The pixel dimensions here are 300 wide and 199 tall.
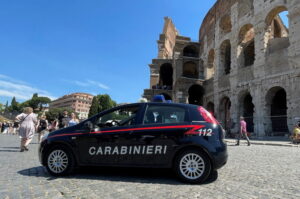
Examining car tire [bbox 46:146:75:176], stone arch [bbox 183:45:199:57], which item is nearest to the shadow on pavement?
car tire [bbox 46:146:75:176]

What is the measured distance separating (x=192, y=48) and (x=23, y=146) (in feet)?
103

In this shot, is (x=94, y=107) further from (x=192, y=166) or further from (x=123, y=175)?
(x=192, y=166)

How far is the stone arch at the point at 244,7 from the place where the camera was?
19.9 meters

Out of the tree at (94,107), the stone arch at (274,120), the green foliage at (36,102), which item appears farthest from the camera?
the green foliage at (36,102)

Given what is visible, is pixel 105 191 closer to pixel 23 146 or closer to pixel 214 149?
pixel 214 149

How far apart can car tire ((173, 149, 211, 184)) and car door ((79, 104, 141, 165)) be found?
108 centimetres

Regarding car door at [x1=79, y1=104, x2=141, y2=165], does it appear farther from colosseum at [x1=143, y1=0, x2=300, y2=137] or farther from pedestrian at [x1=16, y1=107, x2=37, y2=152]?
colosseum at [x1=143, y1=0, x2=300, y2=137]

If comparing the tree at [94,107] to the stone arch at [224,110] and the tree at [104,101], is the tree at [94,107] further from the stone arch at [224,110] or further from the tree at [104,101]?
the stone arch at [224,110]

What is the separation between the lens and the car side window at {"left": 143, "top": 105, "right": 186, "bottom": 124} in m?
4.11

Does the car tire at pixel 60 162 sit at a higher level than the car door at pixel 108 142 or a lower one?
lower

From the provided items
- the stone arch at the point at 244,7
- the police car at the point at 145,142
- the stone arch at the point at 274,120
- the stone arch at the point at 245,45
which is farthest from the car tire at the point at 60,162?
the stone arch at the point at 244,7

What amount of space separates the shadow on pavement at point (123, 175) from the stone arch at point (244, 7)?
2021cm

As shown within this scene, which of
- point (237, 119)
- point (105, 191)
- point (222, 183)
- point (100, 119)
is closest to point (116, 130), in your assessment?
point (100, 119)

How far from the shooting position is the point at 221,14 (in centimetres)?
2442
